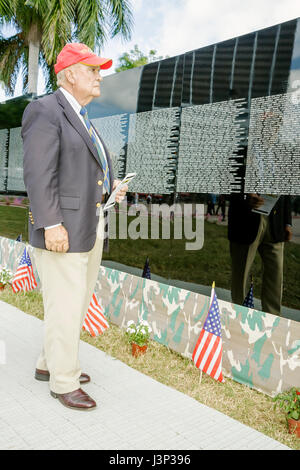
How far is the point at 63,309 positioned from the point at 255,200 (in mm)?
1758

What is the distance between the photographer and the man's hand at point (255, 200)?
10.7 ft

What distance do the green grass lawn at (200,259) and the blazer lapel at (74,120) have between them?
5.00 feet

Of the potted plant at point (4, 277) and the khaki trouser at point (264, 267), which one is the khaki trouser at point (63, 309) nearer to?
the khaki trouser at point (264, 267)

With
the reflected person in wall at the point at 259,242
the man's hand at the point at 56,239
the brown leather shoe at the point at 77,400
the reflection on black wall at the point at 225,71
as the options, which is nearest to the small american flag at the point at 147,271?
the reflected person in wall at the point at 259,242

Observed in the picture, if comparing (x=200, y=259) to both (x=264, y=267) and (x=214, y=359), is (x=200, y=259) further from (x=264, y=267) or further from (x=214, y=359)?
(x=214, y=359)

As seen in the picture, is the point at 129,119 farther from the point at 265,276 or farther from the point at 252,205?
the point at 265,276

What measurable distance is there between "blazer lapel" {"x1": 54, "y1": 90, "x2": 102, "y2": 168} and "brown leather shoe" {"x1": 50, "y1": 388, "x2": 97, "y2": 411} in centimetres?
154

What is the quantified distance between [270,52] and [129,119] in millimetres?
1977

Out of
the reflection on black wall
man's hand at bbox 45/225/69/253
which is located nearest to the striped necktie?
man's hand at bbox 45/225/69/253

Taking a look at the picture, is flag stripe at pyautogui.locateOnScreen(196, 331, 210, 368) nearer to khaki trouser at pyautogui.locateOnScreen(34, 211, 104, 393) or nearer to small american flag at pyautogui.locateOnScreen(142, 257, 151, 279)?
khaki trouser at pyautogui.locateOnScreen(34, 211, 104, 393)

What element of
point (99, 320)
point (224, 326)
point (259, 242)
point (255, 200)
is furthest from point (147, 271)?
point (255, 200)

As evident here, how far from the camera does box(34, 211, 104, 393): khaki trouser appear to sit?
2568mm

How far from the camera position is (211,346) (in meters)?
3.30

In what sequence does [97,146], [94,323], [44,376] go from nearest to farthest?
1. [97,146]
2. [44,376]
3. [94,323]
